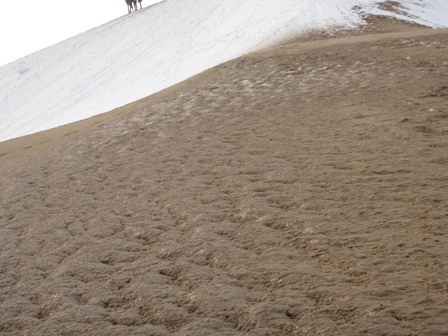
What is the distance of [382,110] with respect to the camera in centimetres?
677

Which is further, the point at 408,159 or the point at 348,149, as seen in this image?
the point at 348,149

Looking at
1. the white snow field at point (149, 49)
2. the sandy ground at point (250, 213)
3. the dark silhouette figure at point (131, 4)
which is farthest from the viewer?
the dark silhouette figure at point (131, 4)

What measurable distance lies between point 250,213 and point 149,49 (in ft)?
43.0

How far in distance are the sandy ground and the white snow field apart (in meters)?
4.98

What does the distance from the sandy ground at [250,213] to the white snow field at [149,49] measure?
4.98 metres

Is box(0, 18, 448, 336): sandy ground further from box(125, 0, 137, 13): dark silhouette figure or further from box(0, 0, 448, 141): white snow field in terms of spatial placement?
box(125, 0, 137, 13): dark silhouette figure

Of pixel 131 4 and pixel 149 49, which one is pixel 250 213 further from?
pixel 131 4

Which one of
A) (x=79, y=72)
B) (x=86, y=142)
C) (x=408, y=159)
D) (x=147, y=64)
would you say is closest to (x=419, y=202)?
(x=408, y=159)

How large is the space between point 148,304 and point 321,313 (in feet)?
3.37

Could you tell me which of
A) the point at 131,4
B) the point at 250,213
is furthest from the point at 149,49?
the point at 250,213

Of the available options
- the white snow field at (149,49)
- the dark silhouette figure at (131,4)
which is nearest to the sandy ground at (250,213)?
the white snow field at (149,49)

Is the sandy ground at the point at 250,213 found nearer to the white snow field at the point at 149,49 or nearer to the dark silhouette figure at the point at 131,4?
the white snow field at the point at 149,49

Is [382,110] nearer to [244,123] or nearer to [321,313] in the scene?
[244,123]

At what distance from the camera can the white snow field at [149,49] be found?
1349 cm
